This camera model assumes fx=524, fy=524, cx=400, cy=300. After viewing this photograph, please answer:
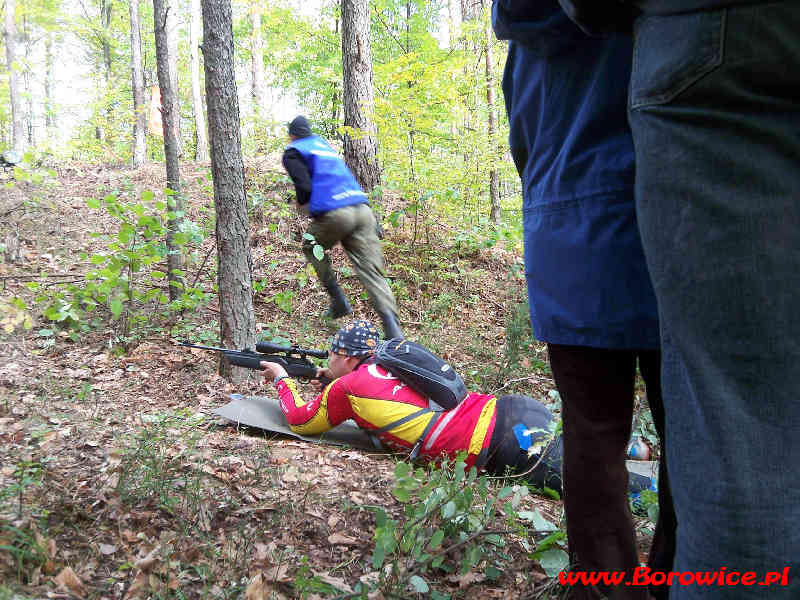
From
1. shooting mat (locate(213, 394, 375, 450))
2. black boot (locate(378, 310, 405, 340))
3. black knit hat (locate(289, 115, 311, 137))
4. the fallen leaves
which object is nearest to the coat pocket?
the fallen leaves

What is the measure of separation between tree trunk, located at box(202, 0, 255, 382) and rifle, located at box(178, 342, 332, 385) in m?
0.45

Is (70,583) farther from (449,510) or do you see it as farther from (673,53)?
(673,53)

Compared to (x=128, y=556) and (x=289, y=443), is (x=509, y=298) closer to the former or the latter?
(x=289, y=443)

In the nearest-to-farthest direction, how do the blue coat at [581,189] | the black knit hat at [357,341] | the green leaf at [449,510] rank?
the blue coat at [581,189]
the green leaf at [449,510]
the black knit hat at [357,341]

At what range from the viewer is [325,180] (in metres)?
5.46

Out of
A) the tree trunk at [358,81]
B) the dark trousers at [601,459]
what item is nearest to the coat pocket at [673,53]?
the dark trousers at [601,459]

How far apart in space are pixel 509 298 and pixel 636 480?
4.61 meters

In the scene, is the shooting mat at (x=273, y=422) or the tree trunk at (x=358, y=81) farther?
the tree trunk at (x=358, y=81)

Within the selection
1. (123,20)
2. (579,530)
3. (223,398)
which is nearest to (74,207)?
(223,398)

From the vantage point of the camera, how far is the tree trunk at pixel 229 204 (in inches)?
183

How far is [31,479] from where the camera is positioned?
7.32 ft

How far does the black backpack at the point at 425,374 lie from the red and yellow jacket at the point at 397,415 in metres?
0.05

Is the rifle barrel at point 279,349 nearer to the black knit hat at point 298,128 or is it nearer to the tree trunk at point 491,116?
the black knit hat at point 298,128

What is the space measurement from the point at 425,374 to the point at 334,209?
2.66m
